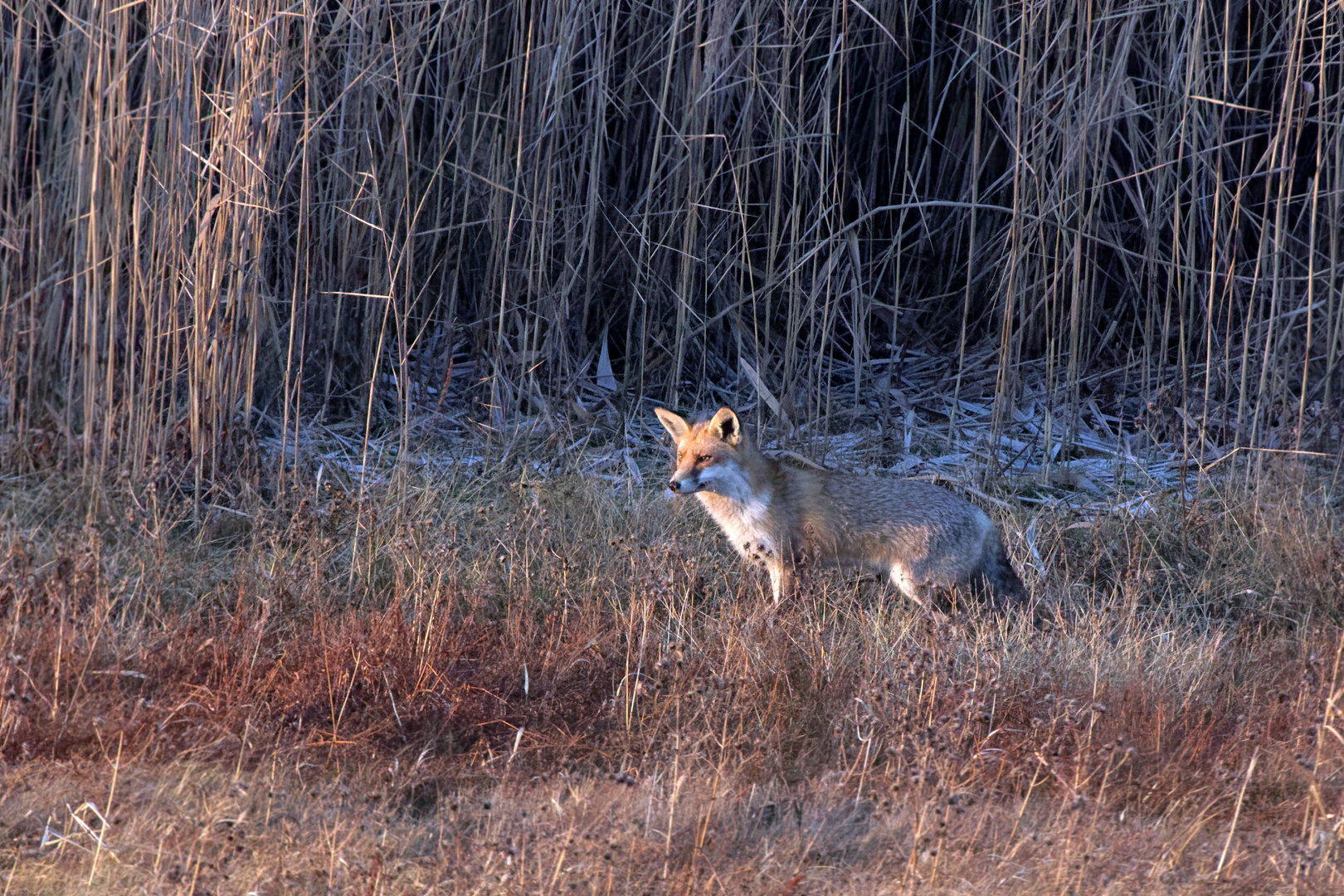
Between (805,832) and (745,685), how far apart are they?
772 mm

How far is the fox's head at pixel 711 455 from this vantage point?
5488 millimetres

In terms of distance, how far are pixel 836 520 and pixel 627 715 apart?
190cm

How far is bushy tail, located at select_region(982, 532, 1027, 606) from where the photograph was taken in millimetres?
5328

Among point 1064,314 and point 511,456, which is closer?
point 511,456

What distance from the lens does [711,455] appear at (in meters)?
5.63

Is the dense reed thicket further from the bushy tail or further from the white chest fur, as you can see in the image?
the bushy tail

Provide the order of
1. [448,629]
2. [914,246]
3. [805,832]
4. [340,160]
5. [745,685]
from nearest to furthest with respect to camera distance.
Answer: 1. [805,832]
2. [745,685]
3. [448,629]
4. [340,160]
5. [914,246]

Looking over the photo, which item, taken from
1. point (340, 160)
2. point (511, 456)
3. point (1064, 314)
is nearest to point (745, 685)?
point (511, 456)

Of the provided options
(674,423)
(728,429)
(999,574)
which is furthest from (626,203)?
(999,574)

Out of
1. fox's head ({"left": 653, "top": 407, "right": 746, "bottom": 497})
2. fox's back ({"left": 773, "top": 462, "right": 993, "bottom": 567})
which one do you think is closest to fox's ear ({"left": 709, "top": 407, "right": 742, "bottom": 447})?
fox's head ({"left": 653, "top": 407, "right": 746, "bottom": 497})

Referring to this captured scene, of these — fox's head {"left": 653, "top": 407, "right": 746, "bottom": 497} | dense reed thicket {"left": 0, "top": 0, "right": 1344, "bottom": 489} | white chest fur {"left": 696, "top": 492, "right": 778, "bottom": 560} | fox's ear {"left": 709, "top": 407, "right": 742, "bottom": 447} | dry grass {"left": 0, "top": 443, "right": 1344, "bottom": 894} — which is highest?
dense reed thicket {"left": 0, "top": 0, "right": 1344, "bottom": 489}

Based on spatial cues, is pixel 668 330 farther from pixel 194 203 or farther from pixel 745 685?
pixel 745 685

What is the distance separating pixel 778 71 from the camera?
691 centimetres

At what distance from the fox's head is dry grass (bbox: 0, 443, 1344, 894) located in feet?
1.10
